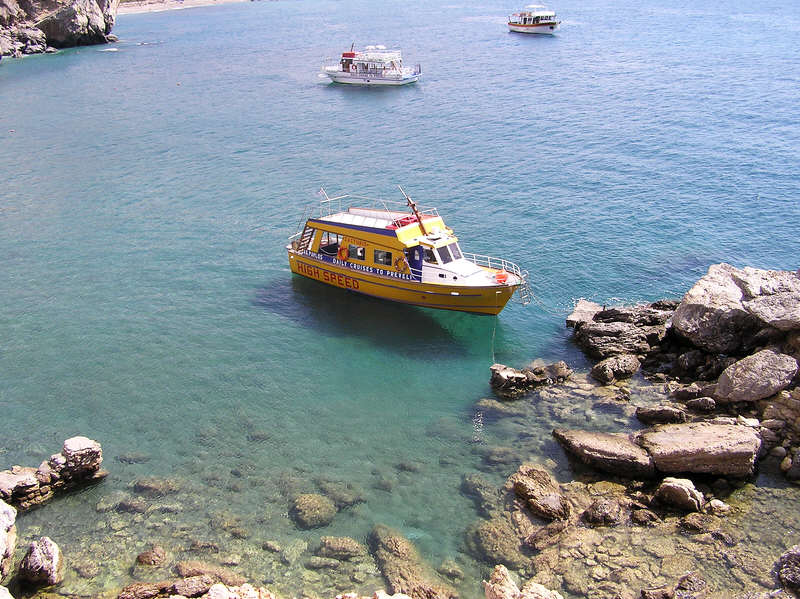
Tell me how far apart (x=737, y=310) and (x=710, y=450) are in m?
8.83

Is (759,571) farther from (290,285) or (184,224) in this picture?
(184,224)

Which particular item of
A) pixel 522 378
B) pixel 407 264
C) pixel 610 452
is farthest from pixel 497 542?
pixel 407 264

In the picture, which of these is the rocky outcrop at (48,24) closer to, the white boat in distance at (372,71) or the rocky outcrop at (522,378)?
the white boat in distance at (372,71)

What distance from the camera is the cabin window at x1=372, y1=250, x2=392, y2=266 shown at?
36.2m

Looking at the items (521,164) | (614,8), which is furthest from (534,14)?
(521,164)

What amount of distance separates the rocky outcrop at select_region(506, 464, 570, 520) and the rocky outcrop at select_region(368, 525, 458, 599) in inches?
170

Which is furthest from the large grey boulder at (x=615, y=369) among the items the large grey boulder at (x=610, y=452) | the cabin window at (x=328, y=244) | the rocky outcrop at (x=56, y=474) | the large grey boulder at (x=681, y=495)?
the rocky outcrop at (x=56, y=474)

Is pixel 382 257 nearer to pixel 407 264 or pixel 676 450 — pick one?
pixel 407 264

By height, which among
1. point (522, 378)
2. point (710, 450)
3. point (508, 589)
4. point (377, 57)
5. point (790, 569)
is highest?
point (377, 57)

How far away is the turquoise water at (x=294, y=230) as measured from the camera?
25672 mm

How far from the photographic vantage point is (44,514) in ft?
75.7

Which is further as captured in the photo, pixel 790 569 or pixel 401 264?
pixel 401 264

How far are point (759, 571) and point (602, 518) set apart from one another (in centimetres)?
461

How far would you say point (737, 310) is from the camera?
28.4m
